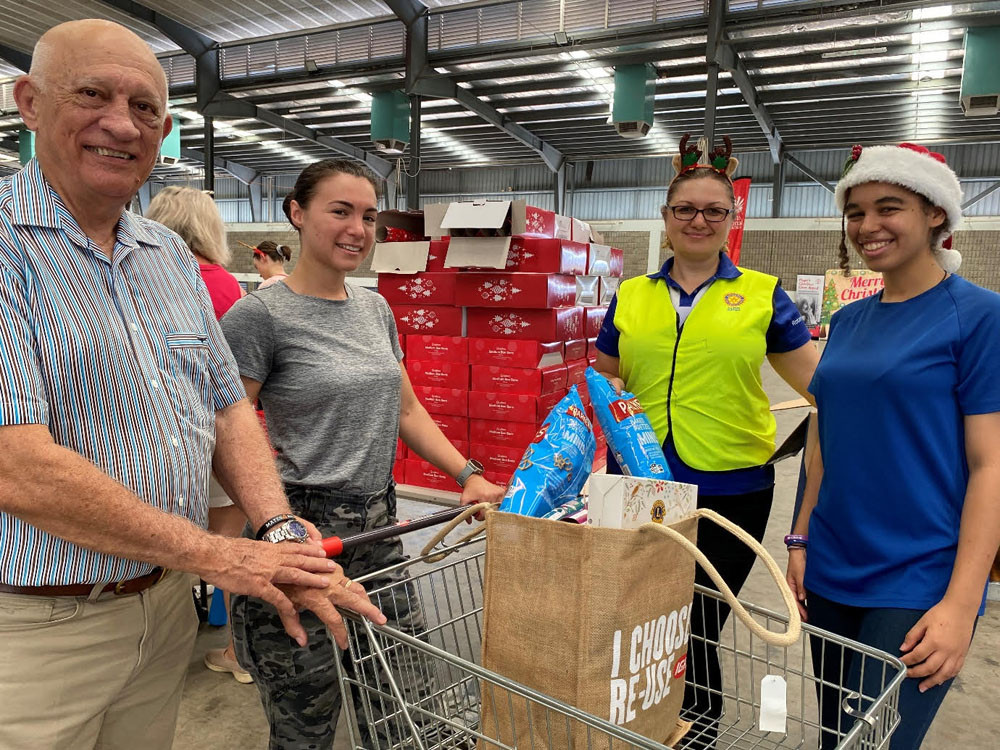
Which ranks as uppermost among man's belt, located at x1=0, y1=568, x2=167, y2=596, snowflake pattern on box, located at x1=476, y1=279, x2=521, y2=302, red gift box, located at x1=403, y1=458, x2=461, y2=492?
snowflake pattern on box, located at x1=476, y1=279, x2=521, y2=302

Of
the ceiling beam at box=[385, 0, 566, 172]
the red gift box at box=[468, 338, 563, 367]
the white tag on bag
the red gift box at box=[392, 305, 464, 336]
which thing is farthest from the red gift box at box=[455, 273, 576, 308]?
the ceiling beam at box=[385, 0, 566, 172]

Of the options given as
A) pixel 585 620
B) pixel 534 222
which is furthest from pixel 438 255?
pixel 585 620

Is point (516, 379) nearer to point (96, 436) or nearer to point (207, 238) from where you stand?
point (207, 238)

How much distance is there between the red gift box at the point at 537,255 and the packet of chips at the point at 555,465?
3056 mm

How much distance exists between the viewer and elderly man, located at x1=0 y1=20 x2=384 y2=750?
3.17 ft

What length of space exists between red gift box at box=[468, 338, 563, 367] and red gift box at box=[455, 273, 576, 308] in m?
0.23

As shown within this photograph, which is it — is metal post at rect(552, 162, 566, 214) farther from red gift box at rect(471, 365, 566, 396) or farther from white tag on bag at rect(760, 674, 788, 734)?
white tag on bag at rect(760, 674, 788, 734)

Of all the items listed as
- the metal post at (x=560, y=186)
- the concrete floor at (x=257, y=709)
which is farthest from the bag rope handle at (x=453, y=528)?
the metal post at (x=560, y=186)

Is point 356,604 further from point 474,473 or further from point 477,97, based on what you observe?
point 477,97

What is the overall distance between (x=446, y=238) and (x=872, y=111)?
9.14 meters

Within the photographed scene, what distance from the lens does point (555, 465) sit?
1.14 meters

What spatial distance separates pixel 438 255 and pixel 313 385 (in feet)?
9.84

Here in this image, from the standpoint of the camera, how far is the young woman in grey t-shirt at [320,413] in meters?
1.57

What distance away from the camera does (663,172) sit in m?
17.2
